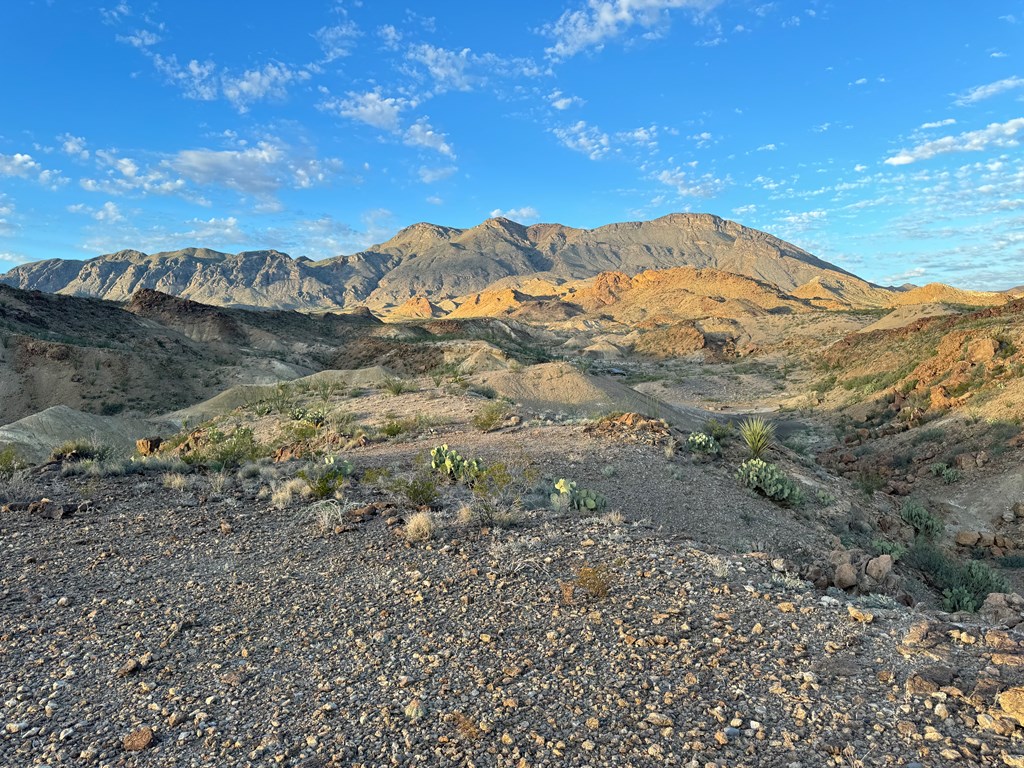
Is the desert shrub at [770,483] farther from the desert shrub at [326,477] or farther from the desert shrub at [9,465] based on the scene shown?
the desert shrub at [9,465]

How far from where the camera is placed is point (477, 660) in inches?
147

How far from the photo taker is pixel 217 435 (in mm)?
14008

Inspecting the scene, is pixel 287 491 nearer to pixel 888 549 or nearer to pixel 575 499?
pixel 575 499

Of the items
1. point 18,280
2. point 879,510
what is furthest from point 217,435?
point 18,280

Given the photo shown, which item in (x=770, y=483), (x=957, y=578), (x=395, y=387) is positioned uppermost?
(x=395, y=387)

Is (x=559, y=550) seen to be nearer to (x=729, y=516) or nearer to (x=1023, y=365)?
Answer: (x=729, y=516)

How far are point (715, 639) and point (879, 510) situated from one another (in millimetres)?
9355

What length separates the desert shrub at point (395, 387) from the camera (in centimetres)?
1782

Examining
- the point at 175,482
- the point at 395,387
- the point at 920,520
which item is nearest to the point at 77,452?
the point at 175,482

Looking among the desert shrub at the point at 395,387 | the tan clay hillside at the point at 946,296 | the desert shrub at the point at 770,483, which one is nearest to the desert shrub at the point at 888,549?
the desert shrub at the point at 770,483

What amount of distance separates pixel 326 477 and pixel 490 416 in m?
5.79

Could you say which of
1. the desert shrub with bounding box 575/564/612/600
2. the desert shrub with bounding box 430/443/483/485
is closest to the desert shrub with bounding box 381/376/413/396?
the desert shrub with bounding box 430/443/483/485

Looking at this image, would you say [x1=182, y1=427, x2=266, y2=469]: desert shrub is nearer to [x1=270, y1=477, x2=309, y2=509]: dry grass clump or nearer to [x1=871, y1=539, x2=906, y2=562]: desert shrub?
[x1=270, y1=477, x2=309, y2=509]: dry grass clump

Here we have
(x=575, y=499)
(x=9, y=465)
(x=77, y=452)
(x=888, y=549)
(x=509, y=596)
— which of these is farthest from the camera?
(x=77, y=452)
